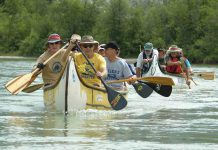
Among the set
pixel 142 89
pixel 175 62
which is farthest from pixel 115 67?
pixel 175 62

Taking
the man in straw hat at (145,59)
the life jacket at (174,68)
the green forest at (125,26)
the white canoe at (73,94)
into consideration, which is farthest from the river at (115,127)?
the green forest at (125,26)

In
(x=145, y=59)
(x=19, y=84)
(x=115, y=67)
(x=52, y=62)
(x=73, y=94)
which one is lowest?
(x=73, y=94)

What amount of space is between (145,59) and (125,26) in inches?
2817

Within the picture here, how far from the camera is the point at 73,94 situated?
13.0 m

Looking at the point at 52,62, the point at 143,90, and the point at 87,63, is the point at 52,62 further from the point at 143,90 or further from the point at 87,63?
the point at 143,90

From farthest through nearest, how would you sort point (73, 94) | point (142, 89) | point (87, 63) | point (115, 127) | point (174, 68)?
1. point (174, 68)
2. point (142, 89)
3. point (87, 63)
4. point (73, 94)
5. point (115, 127)

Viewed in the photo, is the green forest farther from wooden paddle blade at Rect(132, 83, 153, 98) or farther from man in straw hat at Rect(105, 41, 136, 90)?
man in straw hat at Rect(105, 41, 136, 90)

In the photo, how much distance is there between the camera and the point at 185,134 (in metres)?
10.8

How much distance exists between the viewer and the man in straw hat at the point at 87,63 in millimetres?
13547

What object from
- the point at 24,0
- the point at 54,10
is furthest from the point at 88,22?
the point at 24,0

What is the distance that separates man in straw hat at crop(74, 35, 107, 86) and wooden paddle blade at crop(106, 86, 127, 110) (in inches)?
15.8

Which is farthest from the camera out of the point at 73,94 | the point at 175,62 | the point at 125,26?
the point at 125,26

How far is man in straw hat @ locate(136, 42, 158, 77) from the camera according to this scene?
64.1ft

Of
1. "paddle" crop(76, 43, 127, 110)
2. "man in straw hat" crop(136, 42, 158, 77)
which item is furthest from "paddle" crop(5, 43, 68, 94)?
"man in straw hat" crop(136, 42, 158, 77)
